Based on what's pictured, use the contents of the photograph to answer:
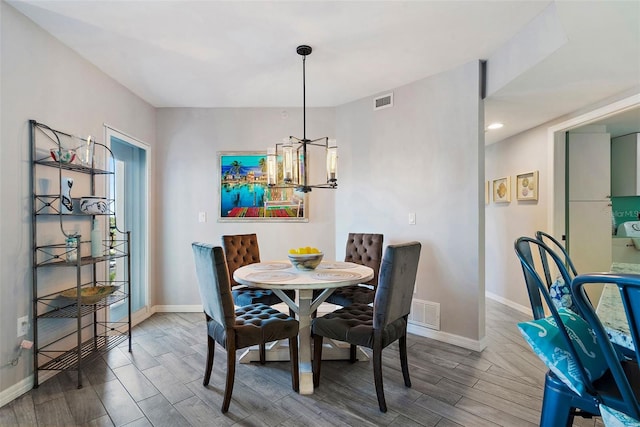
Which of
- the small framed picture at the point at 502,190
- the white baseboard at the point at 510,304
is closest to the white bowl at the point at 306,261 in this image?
the white baseboard at the point at 510,304

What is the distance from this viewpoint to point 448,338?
9.46 ft

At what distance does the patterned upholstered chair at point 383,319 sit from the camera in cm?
188

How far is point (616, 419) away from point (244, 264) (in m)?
2.79

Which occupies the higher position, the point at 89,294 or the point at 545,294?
the point at 545,294

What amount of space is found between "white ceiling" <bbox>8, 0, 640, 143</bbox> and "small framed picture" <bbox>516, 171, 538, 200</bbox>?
74 centimetres

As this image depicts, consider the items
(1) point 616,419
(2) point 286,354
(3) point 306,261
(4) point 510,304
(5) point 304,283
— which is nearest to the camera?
(1) point 616,419

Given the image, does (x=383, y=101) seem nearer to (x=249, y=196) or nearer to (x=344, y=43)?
(x=344, y=43)

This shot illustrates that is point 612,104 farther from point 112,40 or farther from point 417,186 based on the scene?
point 112,40

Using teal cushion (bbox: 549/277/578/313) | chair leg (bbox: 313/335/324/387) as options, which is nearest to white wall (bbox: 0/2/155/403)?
chair leg (bbox: 313/335/324/387)

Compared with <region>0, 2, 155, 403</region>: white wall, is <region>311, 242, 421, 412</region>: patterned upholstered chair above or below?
below

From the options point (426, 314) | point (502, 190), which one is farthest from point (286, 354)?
point (502, 190)

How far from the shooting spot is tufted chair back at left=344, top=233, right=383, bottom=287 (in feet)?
10.1

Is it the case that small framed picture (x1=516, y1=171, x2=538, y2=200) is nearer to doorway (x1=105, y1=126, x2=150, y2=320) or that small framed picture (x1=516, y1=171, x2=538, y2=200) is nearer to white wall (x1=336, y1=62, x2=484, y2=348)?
white wall (x1=336, y1=62, x2=484, y2=348)

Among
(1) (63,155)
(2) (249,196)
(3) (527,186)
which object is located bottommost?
(2) (249,196)
